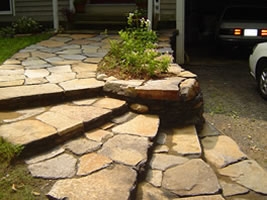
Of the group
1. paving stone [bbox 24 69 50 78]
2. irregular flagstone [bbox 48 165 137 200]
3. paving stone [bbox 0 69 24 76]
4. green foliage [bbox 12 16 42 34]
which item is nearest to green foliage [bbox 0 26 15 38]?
green foliage [bbox 12 16 42 34]

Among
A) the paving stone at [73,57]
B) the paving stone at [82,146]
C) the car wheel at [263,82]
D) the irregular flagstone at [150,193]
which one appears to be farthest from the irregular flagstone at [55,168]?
the car wheel at [263,82]

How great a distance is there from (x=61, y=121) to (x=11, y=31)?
5.80 m

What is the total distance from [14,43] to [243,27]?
5691 millimetres

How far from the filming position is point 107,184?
2447mm

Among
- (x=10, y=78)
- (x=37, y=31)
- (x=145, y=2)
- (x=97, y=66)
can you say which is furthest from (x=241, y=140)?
(x=37, y=31)

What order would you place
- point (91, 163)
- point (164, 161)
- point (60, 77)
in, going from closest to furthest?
point (91, 163), point (164, 161), point (60, 77)

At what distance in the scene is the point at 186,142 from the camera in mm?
3496

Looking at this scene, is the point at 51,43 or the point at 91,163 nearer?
the point at 91,163

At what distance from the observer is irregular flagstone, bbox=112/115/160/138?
333 centimetres

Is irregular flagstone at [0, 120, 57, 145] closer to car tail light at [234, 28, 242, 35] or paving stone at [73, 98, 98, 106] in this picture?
paving stone at [73, 98, 98, 106]

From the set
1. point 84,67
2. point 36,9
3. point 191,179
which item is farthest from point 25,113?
point 36,9

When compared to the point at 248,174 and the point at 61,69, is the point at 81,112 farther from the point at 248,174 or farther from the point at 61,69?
the point at 248,174

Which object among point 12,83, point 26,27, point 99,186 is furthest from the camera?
point 26,27

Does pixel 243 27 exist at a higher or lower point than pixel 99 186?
higher
